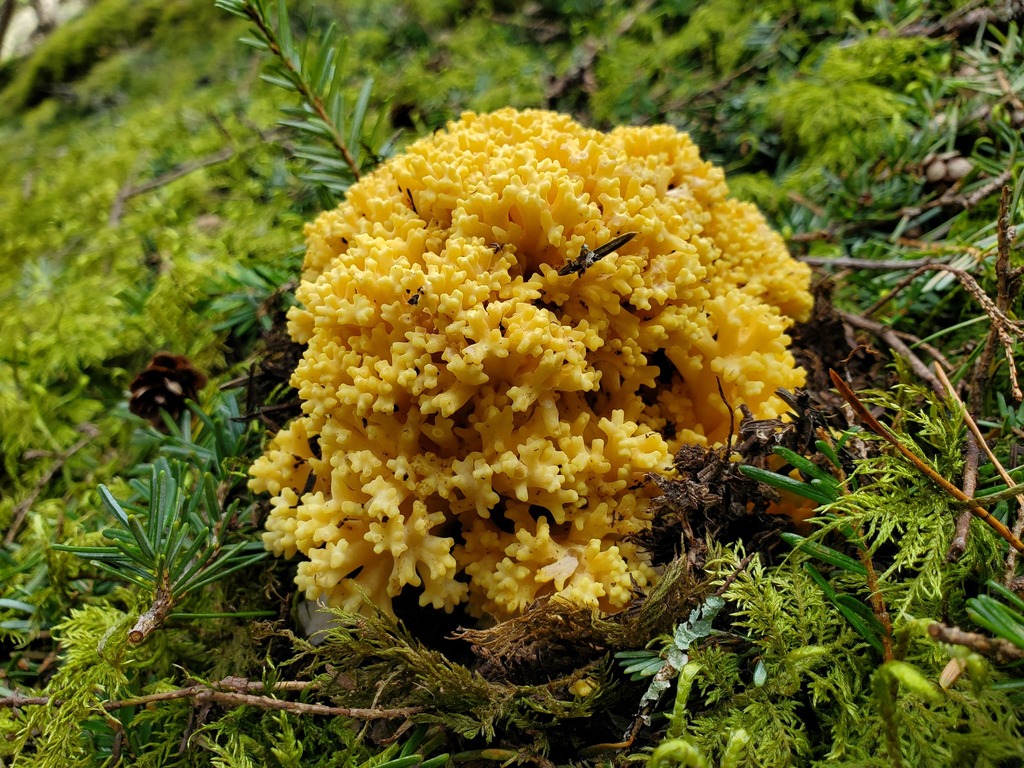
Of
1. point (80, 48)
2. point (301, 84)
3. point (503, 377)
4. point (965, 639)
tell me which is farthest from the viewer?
point (80, 48)

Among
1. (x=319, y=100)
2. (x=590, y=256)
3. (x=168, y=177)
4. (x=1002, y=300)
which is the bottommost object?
(x=1002, y=300)

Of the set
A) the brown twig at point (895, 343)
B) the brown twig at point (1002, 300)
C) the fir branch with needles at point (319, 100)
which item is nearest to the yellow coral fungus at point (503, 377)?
the brown twig at point (895, 343)

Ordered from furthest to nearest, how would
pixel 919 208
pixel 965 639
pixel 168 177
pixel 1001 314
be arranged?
pixel 168 177
pixel 919 208
pixel 1001 314
pixel 965 639

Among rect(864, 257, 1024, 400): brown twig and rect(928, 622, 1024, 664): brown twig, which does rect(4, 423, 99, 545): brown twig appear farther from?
rect(864, 257, 1024, 400): brown twig

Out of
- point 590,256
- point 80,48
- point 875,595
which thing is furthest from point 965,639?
point 80,48

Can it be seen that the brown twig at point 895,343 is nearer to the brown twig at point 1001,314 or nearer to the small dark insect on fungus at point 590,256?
the brown twig at point 1001,314

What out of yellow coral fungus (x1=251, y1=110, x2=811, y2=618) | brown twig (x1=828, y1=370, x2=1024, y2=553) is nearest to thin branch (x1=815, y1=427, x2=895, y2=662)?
brown twig (x1=828, y1=370, x2=1024, y2=553)

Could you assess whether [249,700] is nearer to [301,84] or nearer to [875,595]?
[875,595]
